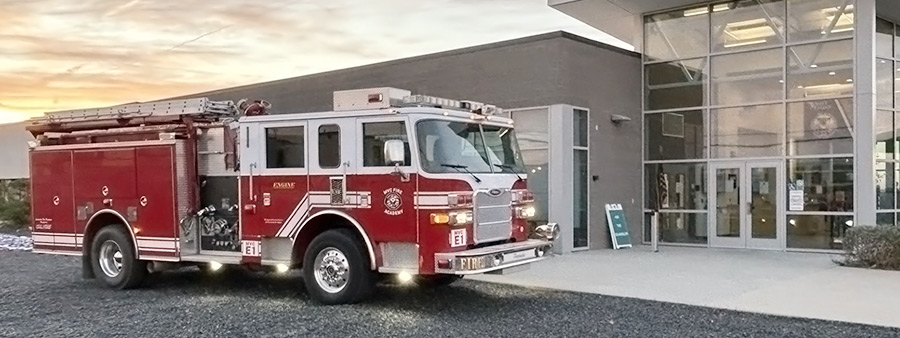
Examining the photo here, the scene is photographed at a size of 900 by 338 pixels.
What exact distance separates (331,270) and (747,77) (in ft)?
38.0

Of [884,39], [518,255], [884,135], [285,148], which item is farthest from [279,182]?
[884,39]

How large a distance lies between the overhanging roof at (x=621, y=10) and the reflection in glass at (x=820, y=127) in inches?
93.5

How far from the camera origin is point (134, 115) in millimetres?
11711

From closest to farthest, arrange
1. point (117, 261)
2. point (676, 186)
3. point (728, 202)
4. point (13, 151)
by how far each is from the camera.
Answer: point (117, 261)
point (728, 202)
point (676, 186)
point (13, 151)

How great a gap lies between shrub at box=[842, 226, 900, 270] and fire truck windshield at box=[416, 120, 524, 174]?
685 centimetres

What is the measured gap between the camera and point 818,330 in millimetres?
8531

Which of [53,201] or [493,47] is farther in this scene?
[493,47]

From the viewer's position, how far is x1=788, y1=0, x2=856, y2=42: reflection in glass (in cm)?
1648

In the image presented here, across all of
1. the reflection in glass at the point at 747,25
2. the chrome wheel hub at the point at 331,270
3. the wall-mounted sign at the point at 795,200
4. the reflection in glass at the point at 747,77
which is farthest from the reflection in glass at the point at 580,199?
the chrome wheel hub at the point at 331,270

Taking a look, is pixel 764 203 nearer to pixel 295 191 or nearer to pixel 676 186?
pixel 676 186

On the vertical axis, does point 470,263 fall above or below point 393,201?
below

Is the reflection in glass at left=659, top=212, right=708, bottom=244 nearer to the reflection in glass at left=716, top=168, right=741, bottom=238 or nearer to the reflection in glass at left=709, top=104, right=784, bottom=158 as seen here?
the reflection in glass at left=716, top=168, right=741, bottom=238

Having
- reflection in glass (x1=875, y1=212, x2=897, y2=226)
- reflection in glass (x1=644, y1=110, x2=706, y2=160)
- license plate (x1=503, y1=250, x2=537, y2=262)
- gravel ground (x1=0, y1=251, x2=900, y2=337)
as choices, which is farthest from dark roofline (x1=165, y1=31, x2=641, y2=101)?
license plate (x1=503, y1=250, x2=537, y2=262)

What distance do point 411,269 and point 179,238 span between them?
366 centimetres
